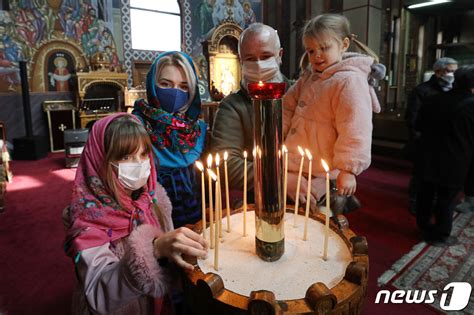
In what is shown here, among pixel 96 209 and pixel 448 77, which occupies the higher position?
pixel 448 77

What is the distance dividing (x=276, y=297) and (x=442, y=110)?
2931mm

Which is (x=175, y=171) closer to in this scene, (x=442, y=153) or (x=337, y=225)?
(x=337, y=225)

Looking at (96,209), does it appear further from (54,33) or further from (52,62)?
(54,33)

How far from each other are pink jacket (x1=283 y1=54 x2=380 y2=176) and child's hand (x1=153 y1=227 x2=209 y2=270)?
68 centimetres

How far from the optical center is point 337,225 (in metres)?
1.15

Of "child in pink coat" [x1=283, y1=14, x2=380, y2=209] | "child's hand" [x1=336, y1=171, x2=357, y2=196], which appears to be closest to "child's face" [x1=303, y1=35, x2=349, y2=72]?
"child in pink coat" [x1=283, y1=14, x2=380, y2=209]

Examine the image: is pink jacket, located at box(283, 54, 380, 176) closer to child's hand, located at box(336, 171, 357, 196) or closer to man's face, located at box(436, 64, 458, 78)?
child's hand, located at box(336, 171, 357, 196)

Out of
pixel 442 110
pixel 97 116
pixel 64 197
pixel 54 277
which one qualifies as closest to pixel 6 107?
pixel 97 116

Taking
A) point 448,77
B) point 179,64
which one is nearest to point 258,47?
point 179,64

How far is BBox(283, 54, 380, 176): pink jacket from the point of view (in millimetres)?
1352

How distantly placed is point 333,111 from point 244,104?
443 millimetres

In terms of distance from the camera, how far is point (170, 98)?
5.31ft

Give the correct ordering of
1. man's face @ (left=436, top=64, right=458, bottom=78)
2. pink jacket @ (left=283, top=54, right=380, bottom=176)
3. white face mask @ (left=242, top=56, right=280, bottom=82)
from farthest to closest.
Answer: man's face @ (left=436, top=64, right=458, bottom=78) < white face mask @ (left=242, top=56, right=280, bottom=82) < pink jacket @ (left=283, top=54, right=380, bottom=176)

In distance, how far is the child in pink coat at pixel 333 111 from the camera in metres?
1.36
